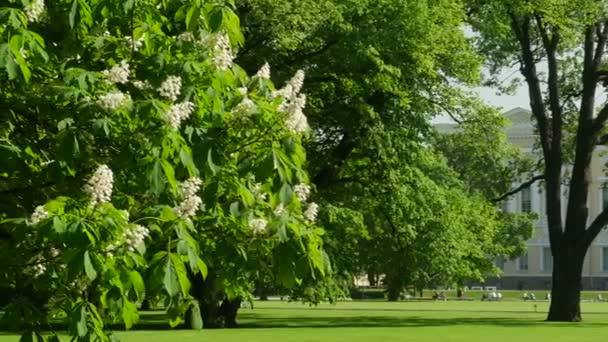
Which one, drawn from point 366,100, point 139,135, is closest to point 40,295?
point 139,135

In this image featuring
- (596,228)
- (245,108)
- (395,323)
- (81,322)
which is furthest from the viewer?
(596,228)

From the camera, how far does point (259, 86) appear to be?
7.05 m

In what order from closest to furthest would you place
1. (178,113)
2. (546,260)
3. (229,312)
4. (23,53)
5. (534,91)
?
(23,53) → (178,113) → (229,312) → (534,91) → (546,260)

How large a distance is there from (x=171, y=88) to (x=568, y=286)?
36397 mm

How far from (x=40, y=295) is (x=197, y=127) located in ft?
5.41

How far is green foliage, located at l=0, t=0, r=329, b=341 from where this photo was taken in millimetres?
5891

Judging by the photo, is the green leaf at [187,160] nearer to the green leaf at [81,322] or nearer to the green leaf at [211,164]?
the green leaf at [211,164]

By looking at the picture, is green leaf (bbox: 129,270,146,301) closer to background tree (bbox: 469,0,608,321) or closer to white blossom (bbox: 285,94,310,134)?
white blossom (bbox: 285,94,310,134)

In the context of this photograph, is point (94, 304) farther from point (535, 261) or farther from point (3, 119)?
point (535, 261)

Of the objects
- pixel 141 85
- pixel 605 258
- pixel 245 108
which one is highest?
pixel 605 258

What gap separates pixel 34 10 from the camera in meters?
6.15

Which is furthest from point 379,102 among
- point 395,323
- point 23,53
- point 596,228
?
point 23,53

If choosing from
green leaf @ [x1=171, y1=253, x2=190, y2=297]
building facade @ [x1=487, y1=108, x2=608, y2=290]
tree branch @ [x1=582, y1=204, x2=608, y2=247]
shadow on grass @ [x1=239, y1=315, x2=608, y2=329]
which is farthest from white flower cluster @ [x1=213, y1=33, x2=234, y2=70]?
building facade @ [x1=487, y1=108, x2=608, y2=290]

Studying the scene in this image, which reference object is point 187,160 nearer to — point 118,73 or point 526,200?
point 118,73
